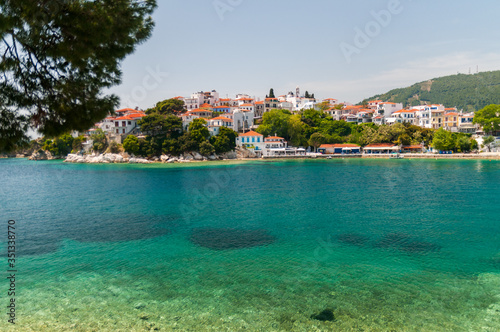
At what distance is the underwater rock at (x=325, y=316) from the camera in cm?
796

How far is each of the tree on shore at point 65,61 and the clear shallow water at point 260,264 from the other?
530 cm

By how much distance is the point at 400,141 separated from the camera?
7094 cm

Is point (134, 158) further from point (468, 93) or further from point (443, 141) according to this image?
point (468, 93)

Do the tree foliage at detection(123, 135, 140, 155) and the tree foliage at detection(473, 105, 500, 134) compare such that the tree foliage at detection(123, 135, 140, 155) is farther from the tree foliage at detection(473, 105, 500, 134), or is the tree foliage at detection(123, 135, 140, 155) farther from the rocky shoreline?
the tree foliage at detection(473, 105, 500, 134)

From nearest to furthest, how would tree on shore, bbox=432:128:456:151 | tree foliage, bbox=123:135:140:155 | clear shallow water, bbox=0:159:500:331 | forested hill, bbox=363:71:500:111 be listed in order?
clear shallow water, bbox=0:159:500:331, tree on shore, bbox=432:128:456:151, tree foliage, bbox=123:135:140:155, forested hill, bbox=363:71:500:111

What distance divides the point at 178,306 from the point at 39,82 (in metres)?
6.57

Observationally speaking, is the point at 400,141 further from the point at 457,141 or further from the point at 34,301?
the point at 34,301

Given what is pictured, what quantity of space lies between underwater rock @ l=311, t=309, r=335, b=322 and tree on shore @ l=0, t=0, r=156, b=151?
7.11 metres

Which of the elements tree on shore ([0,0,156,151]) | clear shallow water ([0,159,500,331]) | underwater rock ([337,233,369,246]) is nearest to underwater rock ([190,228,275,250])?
clear shallow water ([0,159,500,331])

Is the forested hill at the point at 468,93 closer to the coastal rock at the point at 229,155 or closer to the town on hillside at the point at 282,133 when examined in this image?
the town on hillside at the point at 282,133

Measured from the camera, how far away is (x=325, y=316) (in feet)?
26.6

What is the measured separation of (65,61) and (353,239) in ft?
43.4

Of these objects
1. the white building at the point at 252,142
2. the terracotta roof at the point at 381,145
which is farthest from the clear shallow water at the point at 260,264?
the terracotta roof at the point at 381,145

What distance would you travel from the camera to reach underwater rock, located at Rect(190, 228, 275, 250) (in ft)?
45.3
